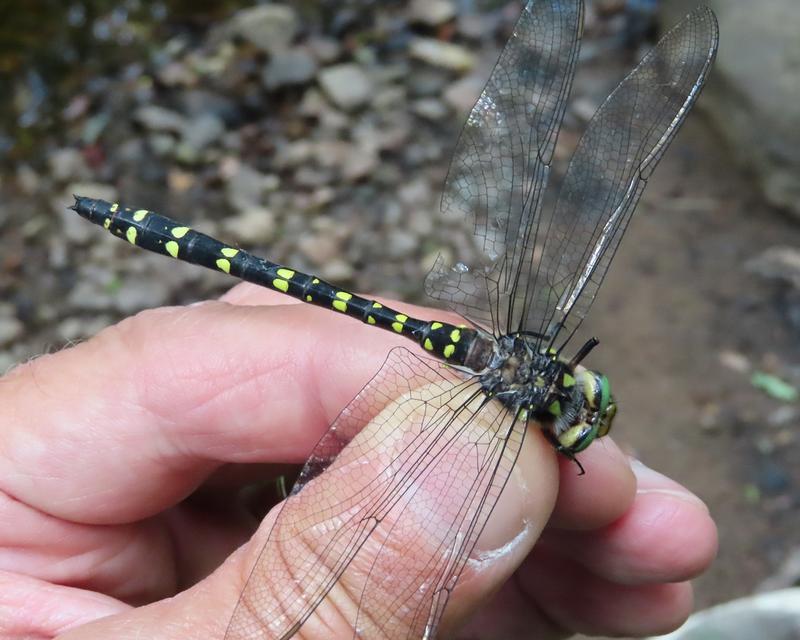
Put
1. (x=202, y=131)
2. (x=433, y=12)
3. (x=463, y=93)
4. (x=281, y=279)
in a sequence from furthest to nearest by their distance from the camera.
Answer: (x=433, y=12) → (x=463, y=93) → (x=202, y=131) → (x=281, y=279)

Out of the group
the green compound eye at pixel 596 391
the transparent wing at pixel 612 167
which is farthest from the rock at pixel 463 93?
the green compound eye at pixel 596 391

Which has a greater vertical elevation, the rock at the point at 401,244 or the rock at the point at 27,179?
the rock at the point at 401,244

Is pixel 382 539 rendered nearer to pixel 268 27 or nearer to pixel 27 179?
pixel 27 179

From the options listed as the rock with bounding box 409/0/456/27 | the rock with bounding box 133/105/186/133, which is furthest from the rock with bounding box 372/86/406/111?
the rock with bounding box 133/105/186/133

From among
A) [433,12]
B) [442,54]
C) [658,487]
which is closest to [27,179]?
[442,54]

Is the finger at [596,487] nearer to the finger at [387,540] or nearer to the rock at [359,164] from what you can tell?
the finger at [387,540]

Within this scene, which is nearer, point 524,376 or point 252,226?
point 524,376
